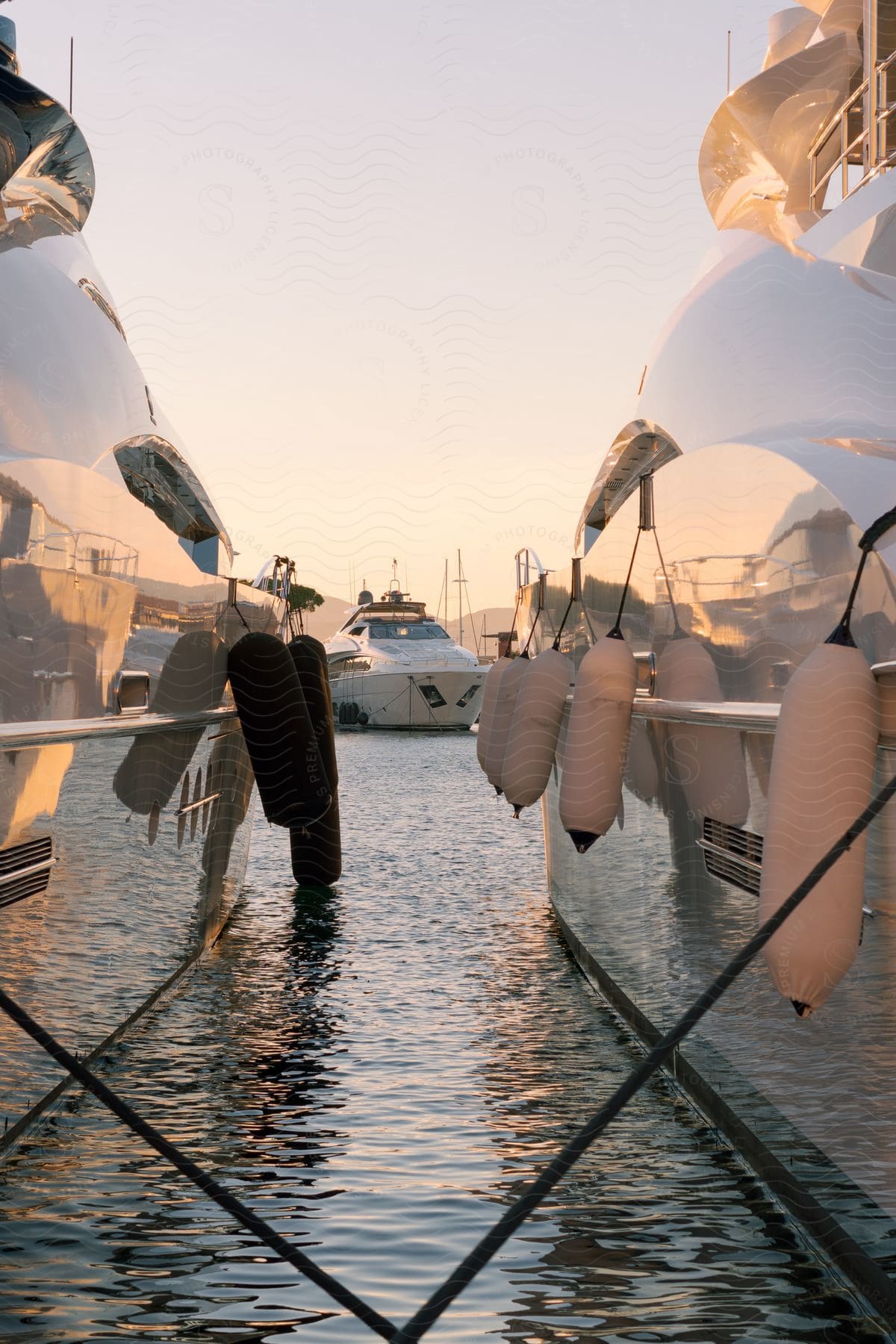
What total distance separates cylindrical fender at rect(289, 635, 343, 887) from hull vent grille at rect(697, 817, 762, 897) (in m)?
4.16

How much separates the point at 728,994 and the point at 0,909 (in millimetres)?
2012

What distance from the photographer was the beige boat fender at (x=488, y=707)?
9031 millimetres

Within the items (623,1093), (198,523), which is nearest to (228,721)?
(198,523)

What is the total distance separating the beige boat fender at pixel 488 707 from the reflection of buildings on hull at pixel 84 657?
6.25 feet

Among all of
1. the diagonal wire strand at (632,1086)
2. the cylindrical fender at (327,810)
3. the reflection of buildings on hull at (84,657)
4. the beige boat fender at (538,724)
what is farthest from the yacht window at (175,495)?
the diagonal wire strand at (632,1086)

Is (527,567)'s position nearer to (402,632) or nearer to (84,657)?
(84,657)

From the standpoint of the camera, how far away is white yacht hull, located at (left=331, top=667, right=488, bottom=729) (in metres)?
36.3

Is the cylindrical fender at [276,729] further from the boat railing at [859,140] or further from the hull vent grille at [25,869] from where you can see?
the boat railing at [859,140]

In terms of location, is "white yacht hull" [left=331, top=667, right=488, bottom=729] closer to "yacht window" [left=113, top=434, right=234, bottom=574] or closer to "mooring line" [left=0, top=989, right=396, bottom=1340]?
"yacht window" [left=113, top=434, right=234, bottom=574]

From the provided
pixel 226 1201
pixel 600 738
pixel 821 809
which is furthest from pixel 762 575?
pixel 226 1201

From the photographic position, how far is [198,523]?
838cm

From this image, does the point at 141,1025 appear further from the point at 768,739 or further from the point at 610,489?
the point at 610,489

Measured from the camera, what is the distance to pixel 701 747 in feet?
14.8

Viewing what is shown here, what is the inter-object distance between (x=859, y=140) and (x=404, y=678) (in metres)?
31.1
